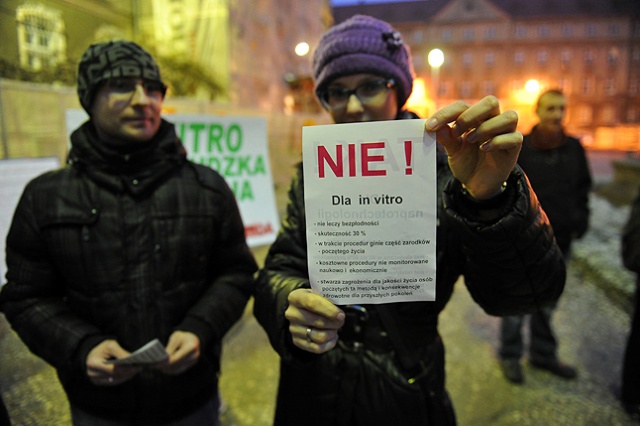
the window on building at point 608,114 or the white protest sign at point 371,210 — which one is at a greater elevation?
the window on building at point 608,114

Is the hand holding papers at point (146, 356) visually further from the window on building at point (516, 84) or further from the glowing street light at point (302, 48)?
the window on building at point (516, 84)

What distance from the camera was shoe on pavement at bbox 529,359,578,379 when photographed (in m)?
3.10

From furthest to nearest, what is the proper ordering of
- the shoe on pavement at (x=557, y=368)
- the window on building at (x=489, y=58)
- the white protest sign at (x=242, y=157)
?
the window on building at (x=489, y=58), the shoe on pavement at (x=557, y=368), the white protest sign at (x=242, y=157)

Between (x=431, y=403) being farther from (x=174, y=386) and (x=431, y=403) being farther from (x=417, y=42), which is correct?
(x=417, y=42)

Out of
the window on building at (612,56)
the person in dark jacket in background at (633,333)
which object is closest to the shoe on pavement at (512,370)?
the person in dark jacket in background at (633,333)

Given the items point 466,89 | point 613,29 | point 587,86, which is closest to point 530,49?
point 587,86

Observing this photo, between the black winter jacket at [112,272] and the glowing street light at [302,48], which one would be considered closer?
the black winter jacket at [112,272]

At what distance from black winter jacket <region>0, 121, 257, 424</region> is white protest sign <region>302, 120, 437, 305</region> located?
2.38 feet

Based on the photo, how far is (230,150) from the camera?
3184mm

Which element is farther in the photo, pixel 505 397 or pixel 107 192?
pixel 505 397

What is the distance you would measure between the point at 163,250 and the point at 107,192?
0.27 meters

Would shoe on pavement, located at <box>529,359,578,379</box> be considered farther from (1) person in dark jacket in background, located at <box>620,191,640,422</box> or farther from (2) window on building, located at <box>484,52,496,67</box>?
(2) window on building, located at <box>484,52,496,67</box>

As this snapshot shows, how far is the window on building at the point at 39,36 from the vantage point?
3.94m

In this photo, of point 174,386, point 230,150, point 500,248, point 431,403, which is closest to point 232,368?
point 230,150
